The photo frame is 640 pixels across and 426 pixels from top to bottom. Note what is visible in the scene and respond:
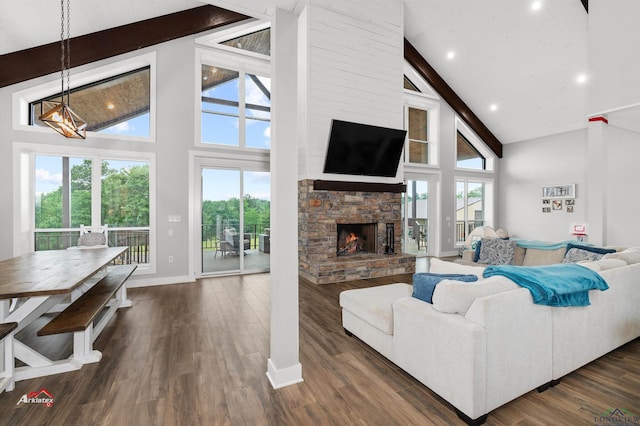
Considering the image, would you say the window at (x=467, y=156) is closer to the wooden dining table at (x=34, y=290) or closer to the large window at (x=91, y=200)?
the large window at (x=91, y=200)

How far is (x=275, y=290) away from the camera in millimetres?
2178

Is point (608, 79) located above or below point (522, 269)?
above

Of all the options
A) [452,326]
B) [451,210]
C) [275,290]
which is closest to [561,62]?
[451,210]

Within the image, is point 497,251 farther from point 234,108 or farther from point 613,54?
point 234,108

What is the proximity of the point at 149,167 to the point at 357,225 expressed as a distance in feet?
13.4

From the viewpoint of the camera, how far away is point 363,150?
5637 mm

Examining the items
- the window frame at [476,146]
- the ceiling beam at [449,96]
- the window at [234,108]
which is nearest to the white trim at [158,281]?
the window at [234,108]

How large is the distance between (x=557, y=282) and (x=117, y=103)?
246 inches

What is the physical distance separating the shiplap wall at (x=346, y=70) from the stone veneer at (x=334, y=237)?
383 mm

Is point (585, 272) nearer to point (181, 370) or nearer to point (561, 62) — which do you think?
point (181, 370)

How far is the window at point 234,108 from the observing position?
5578mm

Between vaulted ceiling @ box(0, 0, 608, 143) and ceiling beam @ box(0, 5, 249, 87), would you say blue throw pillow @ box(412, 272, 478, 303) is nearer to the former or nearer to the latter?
vaulted ceiling @ box(0, 0, 608, 143)

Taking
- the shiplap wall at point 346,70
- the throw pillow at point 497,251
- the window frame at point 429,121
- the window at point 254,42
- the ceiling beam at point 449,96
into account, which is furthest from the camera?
the window frame at point 429,121

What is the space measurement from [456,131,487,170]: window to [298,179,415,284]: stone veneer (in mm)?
3956
